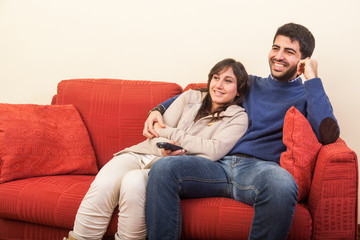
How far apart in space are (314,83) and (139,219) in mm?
989

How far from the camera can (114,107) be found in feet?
7.02

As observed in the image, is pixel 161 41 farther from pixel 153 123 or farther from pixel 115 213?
pixel 115 213

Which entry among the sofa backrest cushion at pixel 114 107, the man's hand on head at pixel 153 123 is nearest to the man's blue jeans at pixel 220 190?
the man's hand on head at pixel 153 123

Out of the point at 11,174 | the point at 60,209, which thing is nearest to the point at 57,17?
the point at 11,174

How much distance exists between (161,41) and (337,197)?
152 centimetres

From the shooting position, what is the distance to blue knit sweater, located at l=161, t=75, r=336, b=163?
1.69m

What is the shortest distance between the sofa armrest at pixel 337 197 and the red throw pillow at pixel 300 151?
0.29ft

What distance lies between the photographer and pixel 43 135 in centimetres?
193

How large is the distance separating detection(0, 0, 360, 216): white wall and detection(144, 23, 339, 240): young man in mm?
409

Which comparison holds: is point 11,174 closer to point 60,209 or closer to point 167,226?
point 60,209

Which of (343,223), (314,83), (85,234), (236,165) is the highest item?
(314,83)

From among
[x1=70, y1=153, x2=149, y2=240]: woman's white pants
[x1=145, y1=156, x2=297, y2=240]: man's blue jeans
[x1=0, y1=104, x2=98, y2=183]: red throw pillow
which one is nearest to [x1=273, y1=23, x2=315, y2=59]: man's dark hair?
[x1=145, y1=156, x2=297, y2=240]: man's blue jeans

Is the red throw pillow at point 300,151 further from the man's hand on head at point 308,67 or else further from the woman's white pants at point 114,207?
the woman's white pants at point 114,207

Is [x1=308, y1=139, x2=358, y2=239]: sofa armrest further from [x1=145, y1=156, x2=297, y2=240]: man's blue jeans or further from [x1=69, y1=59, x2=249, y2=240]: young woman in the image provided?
[x1=69, y1=59, x2=249, y2=240]: young woman
